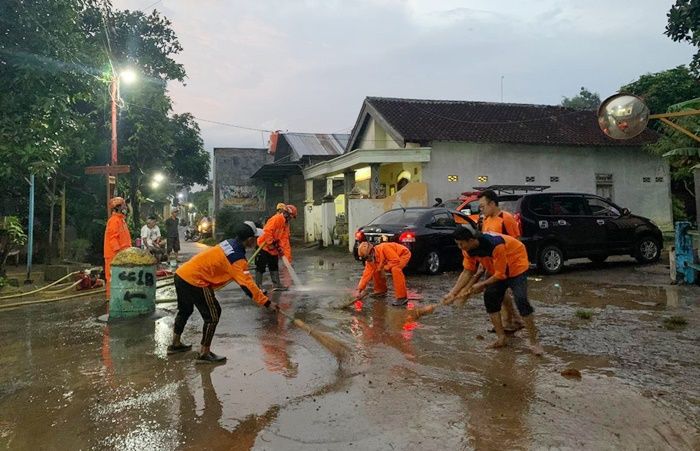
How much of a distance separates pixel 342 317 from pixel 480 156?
1377cm

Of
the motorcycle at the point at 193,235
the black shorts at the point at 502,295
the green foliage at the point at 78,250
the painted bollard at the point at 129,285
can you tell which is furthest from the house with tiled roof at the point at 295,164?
the black shorts at the point at 502,295

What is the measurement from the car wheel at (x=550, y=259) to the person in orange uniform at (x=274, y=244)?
520 cm

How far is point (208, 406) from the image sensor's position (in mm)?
3945

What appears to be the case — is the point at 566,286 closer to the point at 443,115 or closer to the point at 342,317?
the point at 342,317

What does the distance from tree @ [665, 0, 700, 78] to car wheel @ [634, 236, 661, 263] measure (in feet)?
22.7

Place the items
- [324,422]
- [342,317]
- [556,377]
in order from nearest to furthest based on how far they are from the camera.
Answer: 1. [324,422]
2. [556,377]
3. [342,317]

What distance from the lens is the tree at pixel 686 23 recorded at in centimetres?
1473

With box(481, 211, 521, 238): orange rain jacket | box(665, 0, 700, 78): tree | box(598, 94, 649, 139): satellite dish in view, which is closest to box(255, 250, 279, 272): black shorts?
box(481, 211, 521, 238): orange rain jacket

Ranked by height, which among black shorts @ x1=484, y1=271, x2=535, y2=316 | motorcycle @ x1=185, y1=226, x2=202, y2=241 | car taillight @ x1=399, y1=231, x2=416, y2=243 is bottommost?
black shorts @ x1=484, y1=271, x2=535, y2=316

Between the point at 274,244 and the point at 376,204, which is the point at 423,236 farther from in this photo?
the point at 376,204

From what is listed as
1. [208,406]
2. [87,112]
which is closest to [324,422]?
[208,406]

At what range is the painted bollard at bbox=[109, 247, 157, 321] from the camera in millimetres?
7391

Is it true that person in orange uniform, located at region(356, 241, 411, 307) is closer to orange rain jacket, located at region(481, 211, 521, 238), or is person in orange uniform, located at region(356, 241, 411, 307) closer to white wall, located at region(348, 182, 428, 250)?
orange rain jacket, located at region(481, 211, 521, 238)

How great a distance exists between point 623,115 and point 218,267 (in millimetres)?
5420
